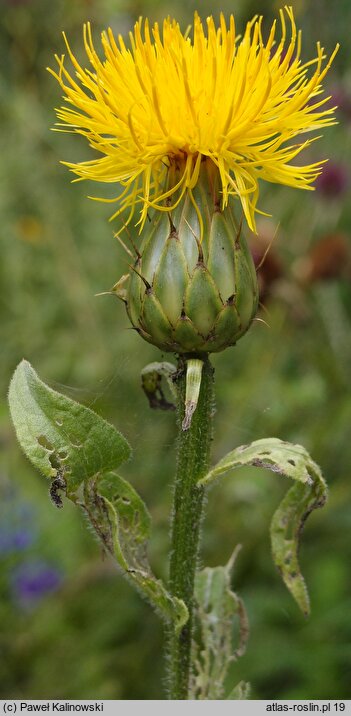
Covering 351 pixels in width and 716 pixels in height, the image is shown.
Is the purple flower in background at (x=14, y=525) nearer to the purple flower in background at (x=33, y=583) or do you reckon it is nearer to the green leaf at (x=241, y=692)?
the purple flower in background at (x=33, y=583)

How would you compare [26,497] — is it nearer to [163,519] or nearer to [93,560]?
[93,560]

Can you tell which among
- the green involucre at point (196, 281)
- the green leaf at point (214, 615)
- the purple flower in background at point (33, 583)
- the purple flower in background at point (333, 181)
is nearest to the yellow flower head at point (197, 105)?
the green involucre at point (196, 281)

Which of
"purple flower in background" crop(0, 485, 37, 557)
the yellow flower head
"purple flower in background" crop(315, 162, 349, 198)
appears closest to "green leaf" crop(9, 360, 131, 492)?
the yellow flower head

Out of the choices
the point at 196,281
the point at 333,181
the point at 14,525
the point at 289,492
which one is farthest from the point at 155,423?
the point at 333,181

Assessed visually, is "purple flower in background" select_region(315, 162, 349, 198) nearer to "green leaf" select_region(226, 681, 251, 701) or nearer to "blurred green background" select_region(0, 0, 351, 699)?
"blurred green background" select_region(0, 0, 351, 699)

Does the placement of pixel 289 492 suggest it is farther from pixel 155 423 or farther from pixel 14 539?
pixel 14 539

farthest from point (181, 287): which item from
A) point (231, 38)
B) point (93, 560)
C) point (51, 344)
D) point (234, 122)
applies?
point (51, 344)
